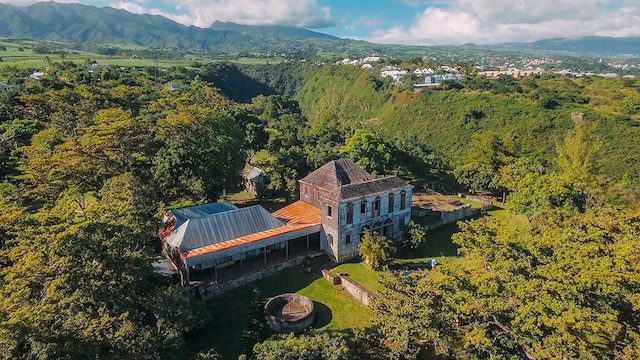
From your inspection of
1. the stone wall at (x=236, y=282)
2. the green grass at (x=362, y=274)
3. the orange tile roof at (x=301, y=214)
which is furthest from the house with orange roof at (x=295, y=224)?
the green grass at (x=362, y=274)

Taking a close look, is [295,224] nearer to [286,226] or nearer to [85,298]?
[286,226]

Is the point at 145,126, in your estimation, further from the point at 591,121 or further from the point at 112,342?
the point at 591,121

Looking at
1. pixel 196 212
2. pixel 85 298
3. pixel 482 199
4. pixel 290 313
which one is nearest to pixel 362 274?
pixel 290 313

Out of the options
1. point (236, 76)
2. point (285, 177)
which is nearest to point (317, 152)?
point (285, 177)

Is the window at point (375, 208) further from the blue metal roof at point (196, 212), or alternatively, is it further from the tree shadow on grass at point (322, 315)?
the blue metal roof at point (196, 212)

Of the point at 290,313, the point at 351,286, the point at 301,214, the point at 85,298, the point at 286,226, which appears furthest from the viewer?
the point at 301,214
